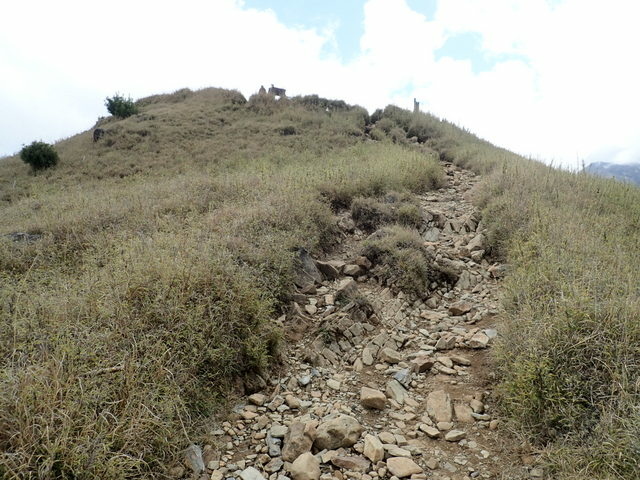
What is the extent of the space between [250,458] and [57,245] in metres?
4.81

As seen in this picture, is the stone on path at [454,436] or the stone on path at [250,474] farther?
the stone on path at [454,436]

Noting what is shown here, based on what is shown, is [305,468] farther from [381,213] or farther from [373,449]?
[381,213]

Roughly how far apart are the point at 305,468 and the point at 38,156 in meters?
18.2

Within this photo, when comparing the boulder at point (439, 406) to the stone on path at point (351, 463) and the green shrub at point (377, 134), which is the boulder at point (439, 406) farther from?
the green shrub at point (377, 134)

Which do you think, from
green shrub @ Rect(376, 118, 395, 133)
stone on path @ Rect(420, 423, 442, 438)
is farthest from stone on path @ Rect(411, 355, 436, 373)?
green shrub @ Rect(376, 118, 395, 133)

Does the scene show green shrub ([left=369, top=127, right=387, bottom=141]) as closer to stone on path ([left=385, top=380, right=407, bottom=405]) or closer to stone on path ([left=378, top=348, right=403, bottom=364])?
stone on path ([left=378, top=348, right=403, bottom=364])

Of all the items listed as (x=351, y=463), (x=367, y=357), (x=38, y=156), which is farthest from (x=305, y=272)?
(x=38, y=156)

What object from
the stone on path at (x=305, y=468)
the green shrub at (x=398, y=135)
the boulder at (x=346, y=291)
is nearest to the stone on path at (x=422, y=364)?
the boulder at (x=346, y=291)

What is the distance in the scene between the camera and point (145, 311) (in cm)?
302

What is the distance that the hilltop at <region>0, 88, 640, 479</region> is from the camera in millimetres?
2254

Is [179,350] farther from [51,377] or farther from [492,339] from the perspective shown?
[492,339]

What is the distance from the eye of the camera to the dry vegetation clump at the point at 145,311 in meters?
2.10

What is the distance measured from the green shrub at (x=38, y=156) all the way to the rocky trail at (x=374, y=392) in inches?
624

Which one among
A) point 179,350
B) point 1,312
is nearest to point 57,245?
point 1,312
